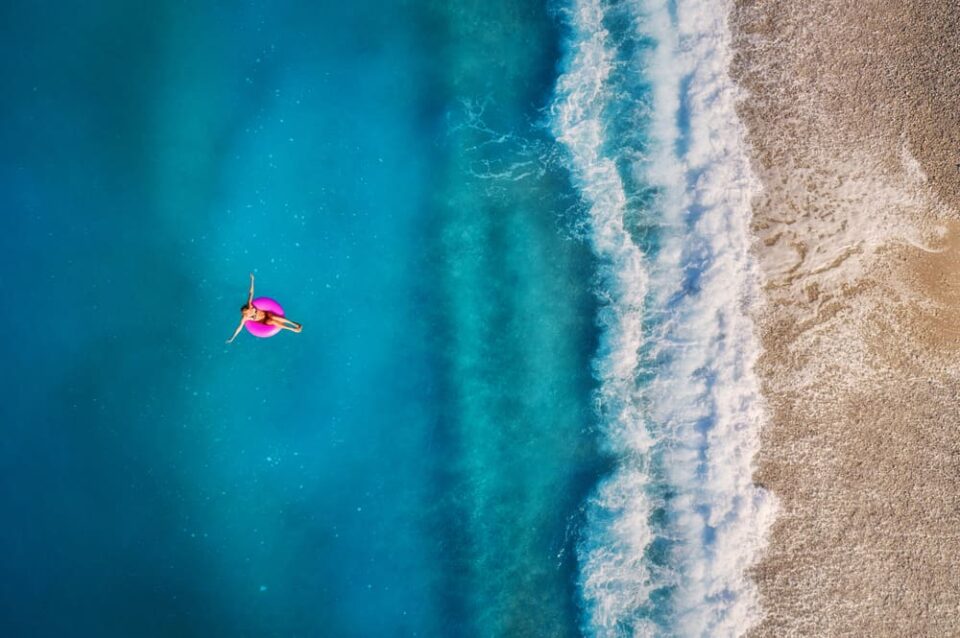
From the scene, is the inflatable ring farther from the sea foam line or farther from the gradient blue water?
the sea foam line

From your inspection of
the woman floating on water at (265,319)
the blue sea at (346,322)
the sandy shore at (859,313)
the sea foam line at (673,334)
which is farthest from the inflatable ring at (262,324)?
the sandy shore at (859,313)

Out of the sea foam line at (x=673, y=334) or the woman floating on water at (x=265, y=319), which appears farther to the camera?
the sea foam line at (x=673, y=334)

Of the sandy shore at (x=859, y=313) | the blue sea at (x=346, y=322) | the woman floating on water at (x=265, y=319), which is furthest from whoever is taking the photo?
the blue sea at (x=346, y=322)

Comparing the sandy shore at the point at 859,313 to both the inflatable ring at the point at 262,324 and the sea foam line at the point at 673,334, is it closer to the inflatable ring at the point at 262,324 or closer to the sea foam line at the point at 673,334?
the sea foam line at the point at 673,334

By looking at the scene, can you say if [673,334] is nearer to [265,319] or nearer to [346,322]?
[346,322]

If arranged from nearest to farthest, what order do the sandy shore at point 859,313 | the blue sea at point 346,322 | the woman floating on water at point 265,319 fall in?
the woman floating on water at point 265,319, the sandy shore at point 859,313, the blue sea at point 346,322

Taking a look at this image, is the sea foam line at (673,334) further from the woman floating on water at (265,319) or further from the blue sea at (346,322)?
the woman floating on water at (265,319)
